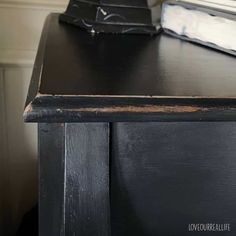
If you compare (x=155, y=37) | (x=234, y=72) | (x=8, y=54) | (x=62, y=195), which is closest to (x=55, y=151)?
(x=62, y=195)

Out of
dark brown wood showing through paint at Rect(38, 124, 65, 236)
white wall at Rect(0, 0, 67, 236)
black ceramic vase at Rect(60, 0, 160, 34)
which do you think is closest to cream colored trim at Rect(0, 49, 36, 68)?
white wall at Rect(0, 0, 67, 236)

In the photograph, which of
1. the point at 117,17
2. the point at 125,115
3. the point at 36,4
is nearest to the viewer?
the point at 125,115

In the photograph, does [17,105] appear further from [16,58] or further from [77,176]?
[77,176]

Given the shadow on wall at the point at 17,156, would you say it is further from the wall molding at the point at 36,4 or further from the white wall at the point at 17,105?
the wall molding at the point at 36,4

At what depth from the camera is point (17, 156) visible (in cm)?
103

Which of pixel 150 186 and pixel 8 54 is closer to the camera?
pixel 150 186

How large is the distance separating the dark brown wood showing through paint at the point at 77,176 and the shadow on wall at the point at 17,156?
1.99 ft

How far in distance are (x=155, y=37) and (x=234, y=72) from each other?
0.20 metres

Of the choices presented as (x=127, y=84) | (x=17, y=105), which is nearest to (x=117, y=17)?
(x=127, y=84)

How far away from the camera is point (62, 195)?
0.41m

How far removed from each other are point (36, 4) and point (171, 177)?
63 cm

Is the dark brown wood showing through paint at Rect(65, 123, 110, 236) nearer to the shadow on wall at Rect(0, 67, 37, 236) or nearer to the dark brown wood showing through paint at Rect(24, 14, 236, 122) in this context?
the dark brown wood showing through paint at Rect(24, 14, 236, 122)

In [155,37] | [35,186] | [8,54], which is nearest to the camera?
[155,37]

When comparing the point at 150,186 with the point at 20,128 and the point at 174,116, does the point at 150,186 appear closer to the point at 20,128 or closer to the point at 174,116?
the point at 174,116
